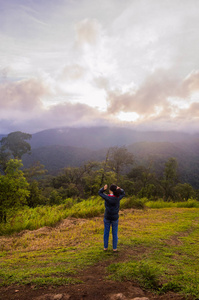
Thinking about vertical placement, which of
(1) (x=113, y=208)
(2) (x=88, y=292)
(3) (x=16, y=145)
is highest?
(3) (x=16, y=145)

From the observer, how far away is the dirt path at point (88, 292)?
301 cm

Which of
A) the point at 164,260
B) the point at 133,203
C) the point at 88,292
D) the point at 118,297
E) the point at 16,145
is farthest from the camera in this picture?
the point at 16,145

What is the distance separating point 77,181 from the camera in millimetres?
41312

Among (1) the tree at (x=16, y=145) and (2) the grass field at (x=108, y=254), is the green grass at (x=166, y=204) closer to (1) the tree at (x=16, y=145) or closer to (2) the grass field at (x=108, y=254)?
(2) the grass field at (x=108, y=254)

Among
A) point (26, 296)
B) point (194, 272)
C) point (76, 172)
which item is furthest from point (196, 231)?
point (76, 172)

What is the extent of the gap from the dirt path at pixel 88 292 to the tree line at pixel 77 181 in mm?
5530

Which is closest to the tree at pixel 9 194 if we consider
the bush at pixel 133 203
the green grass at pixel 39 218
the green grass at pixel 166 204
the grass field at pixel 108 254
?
the green grass at pixel 39 218

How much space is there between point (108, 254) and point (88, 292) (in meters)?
1.82

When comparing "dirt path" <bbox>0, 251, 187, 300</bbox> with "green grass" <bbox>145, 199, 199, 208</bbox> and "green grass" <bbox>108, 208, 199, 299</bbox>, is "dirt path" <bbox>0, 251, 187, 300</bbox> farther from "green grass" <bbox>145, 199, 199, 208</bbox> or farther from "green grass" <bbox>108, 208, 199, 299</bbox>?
"green grass" <bbox>145, 199, 199, 208</bbox>

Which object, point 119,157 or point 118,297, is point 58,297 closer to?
point 118,297

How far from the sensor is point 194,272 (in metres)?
3.89

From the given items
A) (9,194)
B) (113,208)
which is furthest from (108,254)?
(9,194)

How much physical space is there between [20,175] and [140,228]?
7006 millimetres

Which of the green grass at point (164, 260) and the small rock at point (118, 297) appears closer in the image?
the small rock at point (118, 297)
